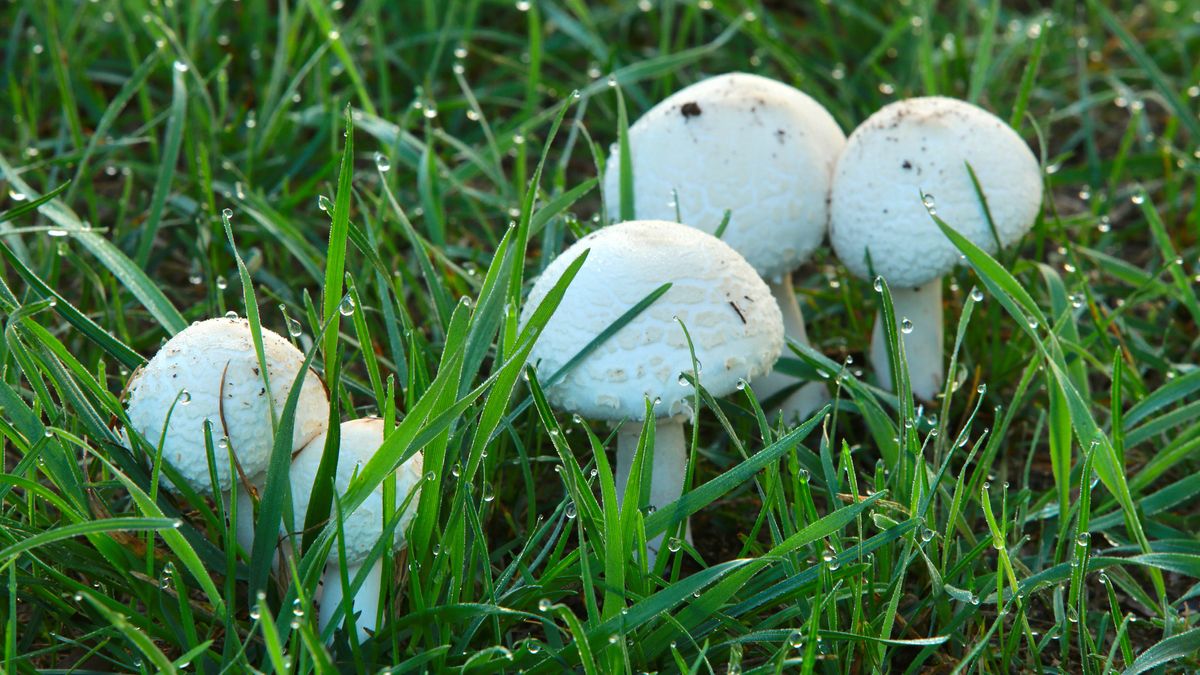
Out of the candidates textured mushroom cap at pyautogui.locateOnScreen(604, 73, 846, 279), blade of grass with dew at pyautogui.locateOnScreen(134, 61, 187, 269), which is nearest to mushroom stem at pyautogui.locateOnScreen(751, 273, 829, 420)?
textured mushroom cap at pyautogui.locateOnScreen(604, 73, 846, 279)

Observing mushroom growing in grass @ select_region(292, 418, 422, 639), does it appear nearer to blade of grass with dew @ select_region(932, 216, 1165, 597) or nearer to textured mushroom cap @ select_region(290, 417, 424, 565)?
textured mushroom cap @ select_region(290, 417, 424, 565)

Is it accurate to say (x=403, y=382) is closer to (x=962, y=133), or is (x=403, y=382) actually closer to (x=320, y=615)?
(x=320, y=615)

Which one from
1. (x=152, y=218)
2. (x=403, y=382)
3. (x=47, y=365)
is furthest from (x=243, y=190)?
(x=47, y=365)

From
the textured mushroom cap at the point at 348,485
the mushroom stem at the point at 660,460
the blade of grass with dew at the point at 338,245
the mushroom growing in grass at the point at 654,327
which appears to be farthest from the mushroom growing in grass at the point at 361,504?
the mushroom stem at the point at 660,460

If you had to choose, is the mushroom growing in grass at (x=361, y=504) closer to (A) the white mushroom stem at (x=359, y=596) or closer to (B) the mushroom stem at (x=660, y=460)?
(A) the white mushroom stem at (x=359, y=596)

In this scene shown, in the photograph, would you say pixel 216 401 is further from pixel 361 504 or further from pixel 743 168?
pixel 743 168

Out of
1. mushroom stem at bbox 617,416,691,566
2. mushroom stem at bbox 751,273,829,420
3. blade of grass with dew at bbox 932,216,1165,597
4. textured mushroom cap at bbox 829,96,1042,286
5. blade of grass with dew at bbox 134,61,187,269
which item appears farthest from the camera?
blade of grass with dew at bbox 134,61,187,269
